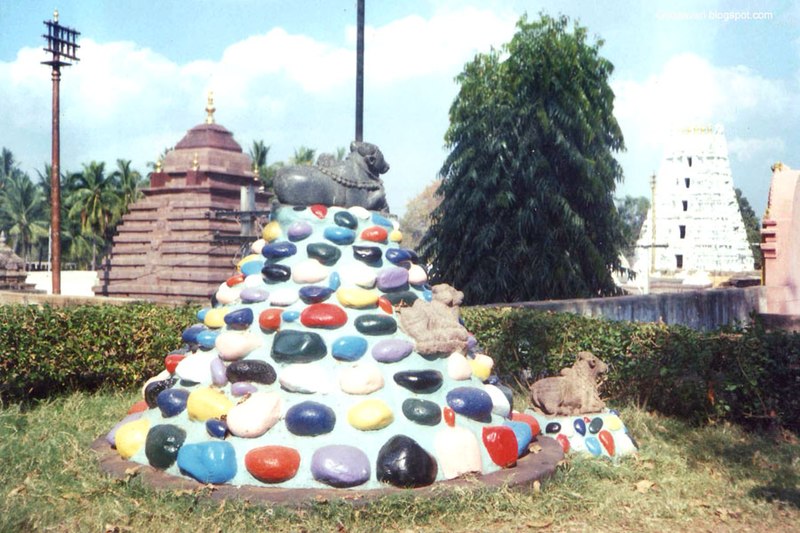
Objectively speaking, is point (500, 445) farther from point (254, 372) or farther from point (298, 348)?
point (254, 372)

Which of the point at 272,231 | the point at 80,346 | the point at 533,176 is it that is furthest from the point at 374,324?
the point at 533,176

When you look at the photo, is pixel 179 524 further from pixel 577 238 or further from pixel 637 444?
pixel 577 238

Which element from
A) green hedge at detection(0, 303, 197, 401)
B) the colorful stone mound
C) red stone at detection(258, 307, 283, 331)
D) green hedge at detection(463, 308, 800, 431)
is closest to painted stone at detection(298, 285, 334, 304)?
the colorful stone mound

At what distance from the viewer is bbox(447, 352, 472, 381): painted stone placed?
185 inches

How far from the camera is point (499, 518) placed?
3979 mm

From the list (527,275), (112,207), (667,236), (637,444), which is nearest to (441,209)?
(527,275)

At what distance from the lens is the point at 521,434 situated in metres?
4.82

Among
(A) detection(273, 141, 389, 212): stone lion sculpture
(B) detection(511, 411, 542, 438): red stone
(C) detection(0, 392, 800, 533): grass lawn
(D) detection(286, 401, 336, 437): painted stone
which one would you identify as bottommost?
(C) detection(0, 392, 800, 533): grass lawn

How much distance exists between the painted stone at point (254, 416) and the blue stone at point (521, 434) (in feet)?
4.95

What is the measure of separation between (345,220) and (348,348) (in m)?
1.03

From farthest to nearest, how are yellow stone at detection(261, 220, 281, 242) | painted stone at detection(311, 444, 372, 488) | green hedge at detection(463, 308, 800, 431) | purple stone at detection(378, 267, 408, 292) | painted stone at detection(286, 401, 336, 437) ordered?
green hedge at detection(463, 308, 800, 431), yellow stone at detection(261, 220, 281, 242), purple stone at detection(378, 267, 408, 292), painted stone at detection(286, 401, 336, 437), painted stone at detection(311, 444, 372, 488)

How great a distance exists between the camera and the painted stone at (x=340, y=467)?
4.02 metres

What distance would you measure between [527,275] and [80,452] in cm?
943

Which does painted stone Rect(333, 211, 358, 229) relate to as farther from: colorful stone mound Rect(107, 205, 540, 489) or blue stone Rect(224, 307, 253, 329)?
blue stone Rect(224, 307, 253, 329)
